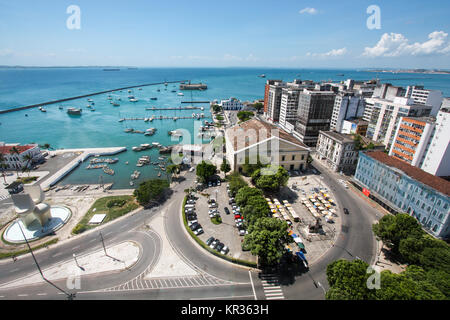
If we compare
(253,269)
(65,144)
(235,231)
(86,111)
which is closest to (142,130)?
(65,144)

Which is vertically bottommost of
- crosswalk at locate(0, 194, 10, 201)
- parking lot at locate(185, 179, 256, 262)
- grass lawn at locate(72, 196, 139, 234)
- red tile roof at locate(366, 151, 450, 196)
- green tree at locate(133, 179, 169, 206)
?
crosswalk at locate(0, 194, 10, 201)

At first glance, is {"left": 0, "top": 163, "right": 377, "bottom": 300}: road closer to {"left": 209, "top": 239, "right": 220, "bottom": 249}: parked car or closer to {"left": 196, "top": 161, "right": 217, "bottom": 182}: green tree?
{"left": 209, "top": 239, "right": 220, "bottom": 249}: parked car

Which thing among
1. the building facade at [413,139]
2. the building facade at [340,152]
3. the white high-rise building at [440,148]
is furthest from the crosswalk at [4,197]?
the white high-rise building at [440,148]

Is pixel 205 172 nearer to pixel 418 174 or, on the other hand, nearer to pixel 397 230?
pixel 397 230

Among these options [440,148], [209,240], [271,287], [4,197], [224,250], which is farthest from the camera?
[4,197]

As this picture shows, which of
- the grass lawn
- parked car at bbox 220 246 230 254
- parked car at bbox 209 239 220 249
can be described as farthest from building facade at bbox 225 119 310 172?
the grass lawn

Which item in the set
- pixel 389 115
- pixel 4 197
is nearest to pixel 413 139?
pixel 389 115
